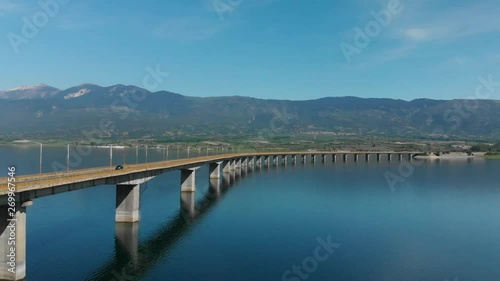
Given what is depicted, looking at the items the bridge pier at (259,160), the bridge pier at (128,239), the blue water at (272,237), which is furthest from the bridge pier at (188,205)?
the bridge pier at (259,160)

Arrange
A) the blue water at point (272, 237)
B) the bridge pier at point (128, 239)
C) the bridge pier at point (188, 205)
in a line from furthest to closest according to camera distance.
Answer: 1. the bridge pier at point (188, 205)
2. the bridge pier at point (128, 239)
3. the blue water at point (272, 237)

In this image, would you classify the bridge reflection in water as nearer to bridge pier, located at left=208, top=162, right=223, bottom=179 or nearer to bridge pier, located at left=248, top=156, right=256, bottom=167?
bridge pier, located at left=208, top=162, right=223, bottom=179

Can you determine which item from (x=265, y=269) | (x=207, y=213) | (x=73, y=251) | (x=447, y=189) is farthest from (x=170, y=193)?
(x=447, y=189)

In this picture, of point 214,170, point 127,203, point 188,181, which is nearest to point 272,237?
point 127,203

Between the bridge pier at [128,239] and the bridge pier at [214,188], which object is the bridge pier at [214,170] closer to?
the bridge pier at [214,188]

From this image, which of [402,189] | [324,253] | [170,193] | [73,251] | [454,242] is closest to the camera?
[73,251]

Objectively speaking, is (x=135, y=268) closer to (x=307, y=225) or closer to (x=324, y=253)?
(x=324, y=253)
